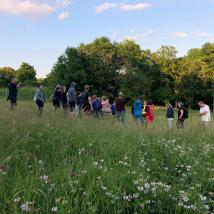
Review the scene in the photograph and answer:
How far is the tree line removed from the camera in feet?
218

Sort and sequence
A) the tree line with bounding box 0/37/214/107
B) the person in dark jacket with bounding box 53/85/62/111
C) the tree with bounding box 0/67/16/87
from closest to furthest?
the person in dark jacket with bounding box 53/85/62/111 → the tree line with bounding box 0/37/214/107 → the tree with bounding box 0/67/16/87

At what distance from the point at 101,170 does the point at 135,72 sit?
6587cm

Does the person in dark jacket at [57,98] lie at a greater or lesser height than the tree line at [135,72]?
lesser

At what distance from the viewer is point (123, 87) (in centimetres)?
6738

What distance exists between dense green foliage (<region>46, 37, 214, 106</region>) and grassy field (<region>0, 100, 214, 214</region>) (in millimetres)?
56888

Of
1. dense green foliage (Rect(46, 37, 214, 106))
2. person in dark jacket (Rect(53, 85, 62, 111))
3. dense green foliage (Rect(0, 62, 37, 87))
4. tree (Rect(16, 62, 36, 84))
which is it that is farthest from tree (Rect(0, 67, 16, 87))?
person in dark jacket (Rect(53, 85, 62, 111))

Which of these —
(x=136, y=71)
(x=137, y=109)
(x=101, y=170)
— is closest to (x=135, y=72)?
(x=136, y=71)

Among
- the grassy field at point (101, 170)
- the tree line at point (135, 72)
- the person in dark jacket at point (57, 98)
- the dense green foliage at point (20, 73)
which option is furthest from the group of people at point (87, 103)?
the dense green foliage at point (20, 73)

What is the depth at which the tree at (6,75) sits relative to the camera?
324 feet

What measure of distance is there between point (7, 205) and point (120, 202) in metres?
1.14

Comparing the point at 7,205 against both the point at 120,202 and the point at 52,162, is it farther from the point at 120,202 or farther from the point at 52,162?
the point at 52,162

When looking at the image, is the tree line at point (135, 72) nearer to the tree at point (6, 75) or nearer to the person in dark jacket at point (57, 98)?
the tree at point (6, 75)

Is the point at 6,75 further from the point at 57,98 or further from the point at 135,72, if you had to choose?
the point at 57,98

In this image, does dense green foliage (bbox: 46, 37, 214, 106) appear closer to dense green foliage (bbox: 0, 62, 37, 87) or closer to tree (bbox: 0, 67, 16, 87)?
tree (bbox: 0, 67, 16, 87)
